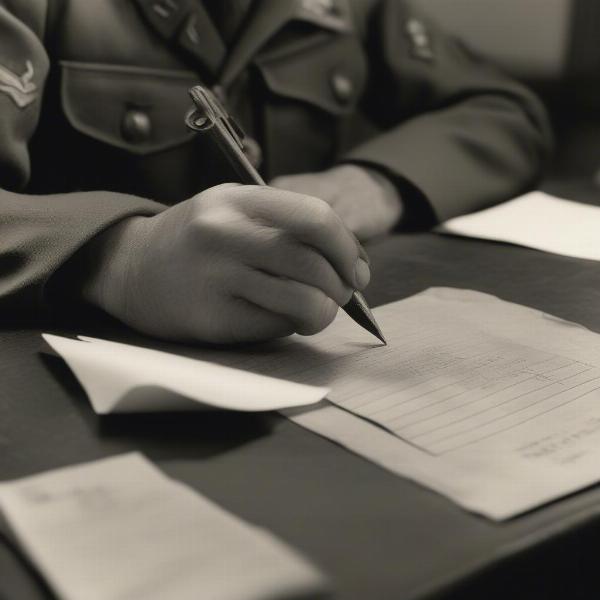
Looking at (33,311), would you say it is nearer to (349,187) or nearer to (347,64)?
(349,187)

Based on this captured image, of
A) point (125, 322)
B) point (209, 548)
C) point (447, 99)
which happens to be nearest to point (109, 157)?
point (125, 322)

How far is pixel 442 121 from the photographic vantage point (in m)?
1.00

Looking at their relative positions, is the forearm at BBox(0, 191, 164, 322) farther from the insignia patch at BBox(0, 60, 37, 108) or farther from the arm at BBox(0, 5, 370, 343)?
the insignia patch at BBox(0, 60, 37, 108)

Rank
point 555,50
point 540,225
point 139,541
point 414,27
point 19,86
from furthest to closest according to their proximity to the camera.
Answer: point 555,50
point 414,27
point 540,225
point 19,86
point 139,541

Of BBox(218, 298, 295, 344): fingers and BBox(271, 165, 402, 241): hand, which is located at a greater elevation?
BBox(218, 298, 295, 344): fingers

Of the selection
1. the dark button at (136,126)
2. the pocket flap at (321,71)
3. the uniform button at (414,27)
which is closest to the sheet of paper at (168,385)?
the dark button at (136,126)

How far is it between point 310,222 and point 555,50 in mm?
1162

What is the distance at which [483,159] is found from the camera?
38.6 inches

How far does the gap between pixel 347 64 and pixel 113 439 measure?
73 cm

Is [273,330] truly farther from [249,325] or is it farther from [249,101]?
[249,101]

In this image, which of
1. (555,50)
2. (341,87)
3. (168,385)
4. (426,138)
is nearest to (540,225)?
(426,138)

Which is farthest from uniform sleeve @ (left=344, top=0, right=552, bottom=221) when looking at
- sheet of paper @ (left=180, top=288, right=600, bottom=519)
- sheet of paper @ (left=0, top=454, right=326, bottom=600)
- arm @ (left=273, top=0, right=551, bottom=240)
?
sheet of paper @ (left=0, top=454, right=326, bottom=600)

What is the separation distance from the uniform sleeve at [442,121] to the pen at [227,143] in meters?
0.34

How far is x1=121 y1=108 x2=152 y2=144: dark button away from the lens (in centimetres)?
85
